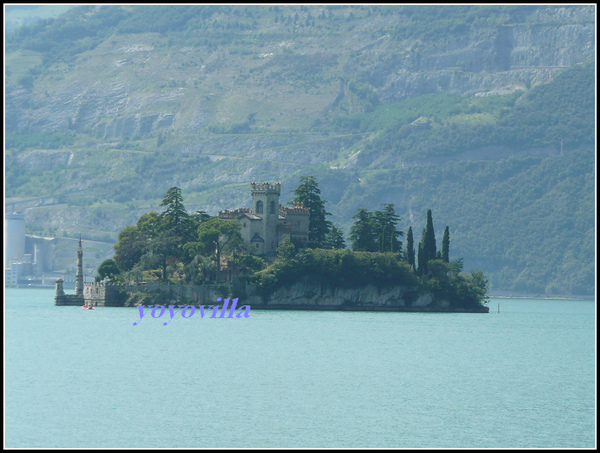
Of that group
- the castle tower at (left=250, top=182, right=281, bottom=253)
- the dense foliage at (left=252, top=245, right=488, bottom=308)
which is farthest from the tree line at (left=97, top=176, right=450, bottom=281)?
the castle tower at (left=250, top=182, right=281, bottom=253)

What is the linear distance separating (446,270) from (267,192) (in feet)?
74.5

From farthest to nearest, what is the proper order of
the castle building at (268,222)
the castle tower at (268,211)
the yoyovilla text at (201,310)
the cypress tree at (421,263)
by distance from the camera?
the castle tower at (268,211) < the castle building at (268,222) < the cypress tree at (421,263) < the yoyovilla text at (201,310)

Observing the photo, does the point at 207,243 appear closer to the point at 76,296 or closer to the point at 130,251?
the point at 130,251

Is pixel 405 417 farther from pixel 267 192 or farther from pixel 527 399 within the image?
pixel 267 192

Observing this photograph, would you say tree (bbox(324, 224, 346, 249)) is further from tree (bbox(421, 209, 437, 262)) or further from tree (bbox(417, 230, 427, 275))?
tree (bbox(417, 230, 427, 275))

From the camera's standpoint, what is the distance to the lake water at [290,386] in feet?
194

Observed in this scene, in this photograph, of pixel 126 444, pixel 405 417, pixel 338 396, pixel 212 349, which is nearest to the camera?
pixel 126 444

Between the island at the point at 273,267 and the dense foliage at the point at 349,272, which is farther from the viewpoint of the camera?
the dense foliage at the point at 349,272

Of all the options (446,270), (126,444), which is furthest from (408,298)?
(126,444)

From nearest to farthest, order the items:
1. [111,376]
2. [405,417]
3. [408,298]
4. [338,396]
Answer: [405,417] → [338,396] → [111,376] → [408,298]

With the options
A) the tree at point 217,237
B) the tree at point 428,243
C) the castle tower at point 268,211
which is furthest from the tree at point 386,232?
the tree at point 217,237

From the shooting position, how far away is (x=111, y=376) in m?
77.3

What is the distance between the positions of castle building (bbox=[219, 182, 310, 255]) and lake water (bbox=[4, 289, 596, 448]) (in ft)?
93.2

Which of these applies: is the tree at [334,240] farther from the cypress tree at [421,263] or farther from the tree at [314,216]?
the cypress tree at [421,263]
